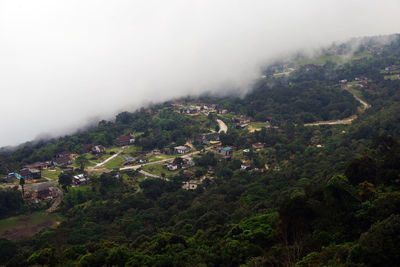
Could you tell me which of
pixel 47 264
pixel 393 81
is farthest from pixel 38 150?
pixel 393 81

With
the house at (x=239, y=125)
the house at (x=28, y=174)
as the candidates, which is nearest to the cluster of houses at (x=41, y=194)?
the house at (x=28, y=174)

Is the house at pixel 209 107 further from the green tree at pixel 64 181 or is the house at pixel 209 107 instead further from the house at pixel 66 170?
the green tree at pixel 64 181

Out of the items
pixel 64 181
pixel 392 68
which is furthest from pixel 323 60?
pixel 64 181

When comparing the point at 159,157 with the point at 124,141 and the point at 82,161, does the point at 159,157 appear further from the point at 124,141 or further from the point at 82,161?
the point at 82,161

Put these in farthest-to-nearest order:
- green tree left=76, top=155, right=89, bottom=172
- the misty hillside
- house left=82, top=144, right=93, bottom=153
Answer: house left=82, top=144, right=93, bottom=153 < green tree left=76, top=155, right=89, bottom=172 < the misty hillside

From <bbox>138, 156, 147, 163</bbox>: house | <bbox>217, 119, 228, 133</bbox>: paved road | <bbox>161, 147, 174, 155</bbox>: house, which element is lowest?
<bbox>217, 119, 228, 133</bbox>: paved road

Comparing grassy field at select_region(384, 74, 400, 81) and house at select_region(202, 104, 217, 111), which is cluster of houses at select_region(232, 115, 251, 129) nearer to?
house at select_region(202, 104, 217, 111)

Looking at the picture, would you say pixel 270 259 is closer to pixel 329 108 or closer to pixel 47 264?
pixel 47 264

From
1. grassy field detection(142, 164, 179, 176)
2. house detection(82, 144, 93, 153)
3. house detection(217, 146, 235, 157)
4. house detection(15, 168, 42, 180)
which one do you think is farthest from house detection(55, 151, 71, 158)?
house detection(217, 146, 235, 157)
